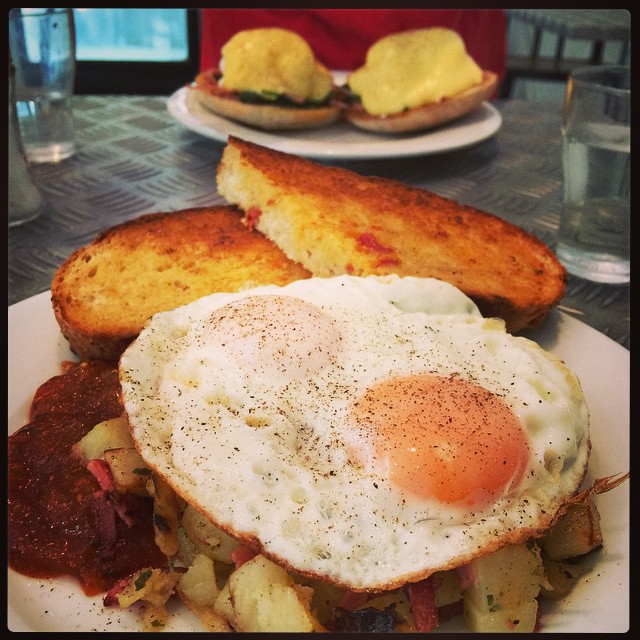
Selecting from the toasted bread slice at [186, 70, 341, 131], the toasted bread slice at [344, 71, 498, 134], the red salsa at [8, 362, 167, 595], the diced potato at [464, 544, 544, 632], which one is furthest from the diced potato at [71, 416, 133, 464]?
the toasted bread slice at [344, 71, 498, 134]

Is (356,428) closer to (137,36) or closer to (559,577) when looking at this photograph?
(559,577)

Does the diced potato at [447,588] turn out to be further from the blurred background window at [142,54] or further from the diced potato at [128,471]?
the blurred background window at [142,54]

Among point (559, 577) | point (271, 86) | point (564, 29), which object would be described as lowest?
point (559, 577)

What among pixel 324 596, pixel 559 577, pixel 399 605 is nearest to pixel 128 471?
pixel 324 596

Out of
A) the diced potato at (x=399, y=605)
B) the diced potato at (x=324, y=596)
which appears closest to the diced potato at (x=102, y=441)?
the diced potato at (x=324, y=596)

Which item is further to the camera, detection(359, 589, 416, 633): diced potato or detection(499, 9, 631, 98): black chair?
detection(499, 9, 631, 98): black chair

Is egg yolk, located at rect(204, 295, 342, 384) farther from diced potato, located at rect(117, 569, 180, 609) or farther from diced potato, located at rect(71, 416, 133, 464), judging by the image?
diced potato, located at rect(117, 569, 180, 609)

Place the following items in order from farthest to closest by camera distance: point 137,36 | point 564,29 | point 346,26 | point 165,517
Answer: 1. point 137,36
2. point 564,29
3. point 346,26
4. point 165,517
